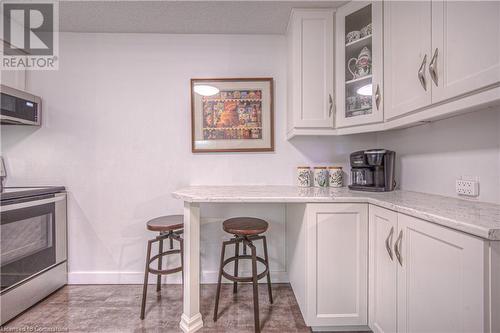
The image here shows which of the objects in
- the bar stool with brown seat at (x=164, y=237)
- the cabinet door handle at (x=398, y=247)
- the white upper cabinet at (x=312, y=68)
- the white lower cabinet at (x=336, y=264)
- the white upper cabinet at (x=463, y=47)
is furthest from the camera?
the white upper cabinet at (x=312, y=68)

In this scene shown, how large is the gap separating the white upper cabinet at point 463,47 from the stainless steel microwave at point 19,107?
285 cm

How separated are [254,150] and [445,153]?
141cm

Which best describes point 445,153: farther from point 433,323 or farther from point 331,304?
point 331,304

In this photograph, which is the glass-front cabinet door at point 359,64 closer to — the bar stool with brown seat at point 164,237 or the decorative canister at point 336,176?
the decorative canister at point 336,176

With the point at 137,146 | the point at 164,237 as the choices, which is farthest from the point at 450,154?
the point at 137,146

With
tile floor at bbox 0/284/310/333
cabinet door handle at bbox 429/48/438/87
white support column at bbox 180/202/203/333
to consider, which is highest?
cabinet door handle at bbox 429/48/438/87

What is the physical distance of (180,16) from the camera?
191cm

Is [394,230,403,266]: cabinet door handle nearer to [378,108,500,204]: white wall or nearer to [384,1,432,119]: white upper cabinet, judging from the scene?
[378,108,500,204]: white wall

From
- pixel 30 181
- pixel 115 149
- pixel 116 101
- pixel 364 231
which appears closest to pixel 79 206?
pixel 30 181

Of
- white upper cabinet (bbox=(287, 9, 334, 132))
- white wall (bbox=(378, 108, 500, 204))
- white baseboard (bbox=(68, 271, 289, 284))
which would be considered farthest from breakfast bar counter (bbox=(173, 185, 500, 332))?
white upper cabinet (bbox=(287, 9, 334, 132))

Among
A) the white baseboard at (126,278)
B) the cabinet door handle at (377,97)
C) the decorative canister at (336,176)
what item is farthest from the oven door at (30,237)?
the cabinet door handle at (377,97)

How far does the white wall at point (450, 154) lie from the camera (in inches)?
46.3

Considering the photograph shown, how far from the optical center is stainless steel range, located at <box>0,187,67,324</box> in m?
1.59

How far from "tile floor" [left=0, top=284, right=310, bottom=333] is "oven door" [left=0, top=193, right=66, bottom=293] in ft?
1.06
